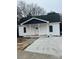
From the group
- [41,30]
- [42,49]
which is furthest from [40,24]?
[42,49]

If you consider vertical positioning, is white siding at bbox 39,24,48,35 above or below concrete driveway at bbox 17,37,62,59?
above

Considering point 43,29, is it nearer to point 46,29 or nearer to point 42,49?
point 46,29

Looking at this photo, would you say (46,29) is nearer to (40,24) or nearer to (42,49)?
(40,24)

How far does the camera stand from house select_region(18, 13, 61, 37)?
1.27 meters

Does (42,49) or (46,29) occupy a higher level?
(46,29)

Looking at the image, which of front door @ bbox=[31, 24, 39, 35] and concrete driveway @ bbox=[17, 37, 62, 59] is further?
front door @ bbox=[31, 24, 39, 35]

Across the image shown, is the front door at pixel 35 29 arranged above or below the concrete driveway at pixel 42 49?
above

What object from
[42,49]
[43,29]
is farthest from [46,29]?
[42,49]

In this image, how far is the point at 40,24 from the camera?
4.46 feet

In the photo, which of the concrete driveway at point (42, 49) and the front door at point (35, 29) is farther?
the front door at point (35, 29)

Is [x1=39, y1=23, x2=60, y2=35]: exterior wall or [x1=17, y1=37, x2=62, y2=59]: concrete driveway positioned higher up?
[x1=39, y1=23, x2=60, y2=35]: exterior wall

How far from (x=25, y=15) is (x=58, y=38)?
1.37ft

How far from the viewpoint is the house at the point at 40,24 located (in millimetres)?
1273
